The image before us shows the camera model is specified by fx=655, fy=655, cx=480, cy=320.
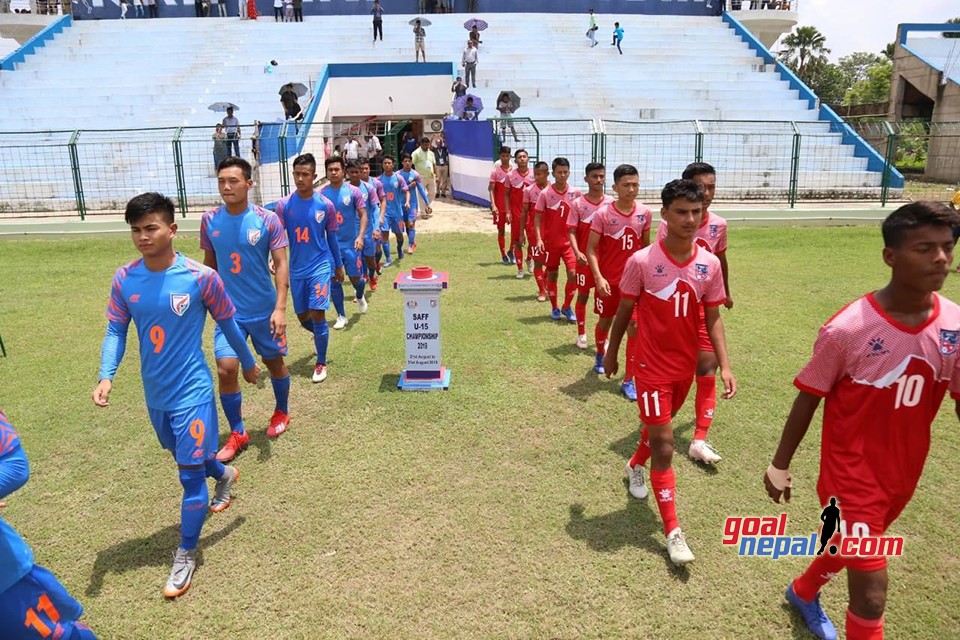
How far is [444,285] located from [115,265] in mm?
9789

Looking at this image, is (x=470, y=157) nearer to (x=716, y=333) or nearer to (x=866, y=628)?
(x=716, y=333)

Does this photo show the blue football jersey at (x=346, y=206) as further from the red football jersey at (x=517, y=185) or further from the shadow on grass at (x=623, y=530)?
the shadow on grass at (x=623, y=530)

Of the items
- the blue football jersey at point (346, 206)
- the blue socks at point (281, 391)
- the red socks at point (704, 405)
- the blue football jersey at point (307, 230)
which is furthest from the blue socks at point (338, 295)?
the red socks at point (704, 405)

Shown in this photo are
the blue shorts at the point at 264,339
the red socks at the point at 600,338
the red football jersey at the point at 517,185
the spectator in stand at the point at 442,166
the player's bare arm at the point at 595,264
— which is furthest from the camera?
the spectator in stand at the point at 442,166

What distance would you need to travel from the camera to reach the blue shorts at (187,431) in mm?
3637

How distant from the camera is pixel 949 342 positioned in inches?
100

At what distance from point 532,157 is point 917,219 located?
1752 centimetres

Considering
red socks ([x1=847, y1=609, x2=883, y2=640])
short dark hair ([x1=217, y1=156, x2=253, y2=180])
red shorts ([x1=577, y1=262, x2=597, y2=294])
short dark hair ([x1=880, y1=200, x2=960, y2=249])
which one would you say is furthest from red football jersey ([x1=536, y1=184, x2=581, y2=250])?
red socks ([x1=847, y1=609, x2=883, y2=640])

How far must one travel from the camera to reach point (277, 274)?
514 centimetres

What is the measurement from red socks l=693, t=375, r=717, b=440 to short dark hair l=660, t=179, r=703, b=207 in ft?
5.57

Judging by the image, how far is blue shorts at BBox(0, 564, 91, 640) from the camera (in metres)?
2.44

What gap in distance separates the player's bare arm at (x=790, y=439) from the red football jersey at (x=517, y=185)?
8.91 m

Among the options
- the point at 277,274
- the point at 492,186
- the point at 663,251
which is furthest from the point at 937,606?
the point at 492,186

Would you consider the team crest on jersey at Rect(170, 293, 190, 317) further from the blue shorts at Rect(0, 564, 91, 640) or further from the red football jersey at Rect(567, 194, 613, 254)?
the red football jersey at Rect(567, 194, 613, 254)
